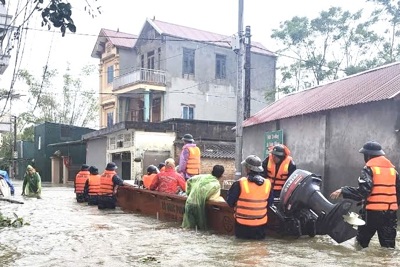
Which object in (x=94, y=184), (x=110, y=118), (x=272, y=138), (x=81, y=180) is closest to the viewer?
(x=94, y=184)

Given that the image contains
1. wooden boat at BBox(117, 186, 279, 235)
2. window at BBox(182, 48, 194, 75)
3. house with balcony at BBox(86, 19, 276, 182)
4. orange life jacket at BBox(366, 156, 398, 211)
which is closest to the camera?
orange life jacket at BBox(366, 156, 398, 211)

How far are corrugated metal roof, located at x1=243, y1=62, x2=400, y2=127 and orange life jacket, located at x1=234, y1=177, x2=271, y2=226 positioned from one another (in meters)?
4.54

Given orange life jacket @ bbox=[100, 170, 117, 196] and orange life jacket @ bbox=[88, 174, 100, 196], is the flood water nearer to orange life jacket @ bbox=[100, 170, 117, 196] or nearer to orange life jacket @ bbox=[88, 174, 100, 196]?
orange life jacket @ bbox=[100, 170, 117, 196]

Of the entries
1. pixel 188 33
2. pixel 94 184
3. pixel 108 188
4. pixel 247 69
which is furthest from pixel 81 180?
pixel 188 33

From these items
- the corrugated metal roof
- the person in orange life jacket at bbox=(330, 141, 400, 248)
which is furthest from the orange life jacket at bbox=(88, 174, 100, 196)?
the person in orange life jacket at bbox=(330, 141, 400, 248)

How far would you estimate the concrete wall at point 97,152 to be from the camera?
100ft

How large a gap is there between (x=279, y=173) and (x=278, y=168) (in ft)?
0.29

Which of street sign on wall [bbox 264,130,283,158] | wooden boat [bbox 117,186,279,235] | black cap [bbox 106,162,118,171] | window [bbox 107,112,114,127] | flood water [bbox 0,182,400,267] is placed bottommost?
flood water [bbox 0,182,400,267]

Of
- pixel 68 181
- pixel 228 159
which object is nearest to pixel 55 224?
pixel 228 159

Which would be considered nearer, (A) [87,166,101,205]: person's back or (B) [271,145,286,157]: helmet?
(B) [271,145,286,157]: helmet

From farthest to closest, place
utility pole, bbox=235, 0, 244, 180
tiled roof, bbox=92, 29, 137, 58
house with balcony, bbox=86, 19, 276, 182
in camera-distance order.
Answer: tiled roof, bbox=92, 29, 137, 58, house with balcony, bbox=86, 19, 276, 182, utility pole, bbox=235, 0, 244, 180

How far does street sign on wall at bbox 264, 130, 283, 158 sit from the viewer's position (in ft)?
52.3

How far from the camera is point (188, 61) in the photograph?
32.4m

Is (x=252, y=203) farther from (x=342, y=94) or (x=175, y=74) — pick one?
(x=175, y=74)
